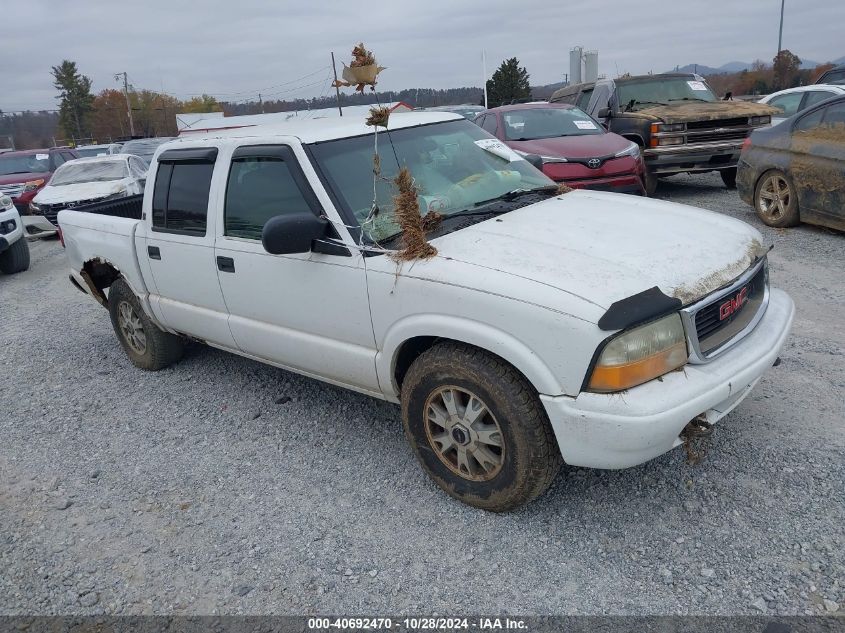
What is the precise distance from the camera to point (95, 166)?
1316cm

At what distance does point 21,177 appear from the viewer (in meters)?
15.4

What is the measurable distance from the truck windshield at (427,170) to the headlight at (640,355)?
131 centimetres

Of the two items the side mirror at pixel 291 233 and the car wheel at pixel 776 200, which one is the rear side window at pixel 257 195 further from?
the car wheel at pixel 776 200

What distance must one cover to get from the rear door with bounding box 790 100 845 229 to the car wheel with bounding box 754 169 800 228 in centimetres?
13

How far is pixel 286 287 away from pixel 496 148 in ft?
5.41

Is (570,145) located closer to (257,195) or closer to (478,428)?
(257,195)

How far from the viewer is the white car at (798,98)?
427 inches

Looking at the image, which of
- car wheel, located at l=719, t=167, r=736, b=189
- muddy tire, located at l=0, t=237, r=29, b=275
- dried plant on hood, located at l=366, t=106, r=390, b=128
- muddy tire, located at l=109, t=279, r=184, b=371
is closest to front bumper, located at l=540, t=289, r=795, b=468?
dried plant on hood, located at l=366, t=106, r=390, b=128

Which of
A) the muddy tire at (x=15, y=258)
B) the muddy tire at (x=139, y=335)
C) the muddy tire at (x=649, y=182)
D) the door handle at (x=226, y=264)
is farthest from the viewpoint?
the muddy tire at (x=649, y=182)

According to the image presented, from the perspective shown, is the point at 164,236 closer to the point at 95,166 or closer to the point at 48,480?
the point at 48,480

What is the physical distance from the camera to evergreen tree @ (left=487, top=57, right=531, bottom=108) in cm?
3406

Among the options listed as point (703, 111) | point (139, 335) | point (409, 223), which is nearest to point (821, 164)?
point (703, 111)

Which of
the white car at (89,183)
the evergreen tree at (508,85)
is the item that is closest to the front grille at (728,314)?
the white car at (89,183)

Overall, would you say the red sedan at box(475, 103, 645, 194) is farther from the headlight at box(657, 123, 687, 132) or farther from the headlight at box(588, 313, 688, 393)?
the headlight at box(588, 313, 688, 393)
